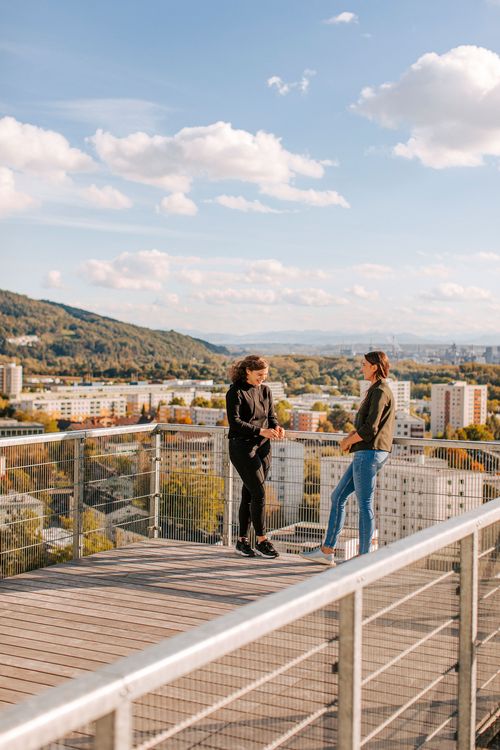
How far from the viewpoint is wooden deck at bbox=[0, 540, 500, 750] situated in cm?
171

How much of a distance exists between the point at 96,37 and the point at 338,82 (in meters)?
21.3

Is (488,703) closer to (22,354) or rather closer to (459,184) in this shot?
(459,184)

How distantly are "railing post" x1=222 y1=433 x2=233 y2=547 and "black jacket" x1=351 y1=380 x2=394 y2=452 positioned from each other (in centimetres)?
165

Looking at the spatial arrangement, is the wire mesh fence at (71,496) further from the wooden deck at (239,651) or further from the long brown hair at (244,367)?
the long brown hair at (244,367)

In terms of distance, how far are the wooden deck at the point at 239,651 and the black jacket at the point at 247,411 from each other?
1049 millimetres

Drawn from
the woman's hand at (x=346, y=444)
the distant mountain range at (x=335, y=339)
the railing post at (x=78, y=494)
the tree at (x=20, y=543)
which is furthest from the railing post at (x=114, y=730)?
the distant mountain range at (x=335, y=339)

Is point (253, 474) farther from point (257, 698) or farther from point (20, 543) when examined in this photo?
point (257, 698)

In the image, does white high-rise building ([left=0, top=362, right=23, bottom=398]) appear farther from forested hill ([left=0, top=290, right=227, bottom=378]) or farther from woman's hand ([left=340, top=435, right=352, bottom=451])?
woman's hand ([left=340, top=435, right=352, bottom=451])

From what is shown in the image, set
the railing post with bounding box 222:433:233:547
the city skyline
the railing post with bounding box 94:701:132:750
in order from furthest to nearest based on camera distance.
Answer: the city skyline → the railing post with bounding box 222:433:233:547 → the railing post with bounding box 94:701:132:750

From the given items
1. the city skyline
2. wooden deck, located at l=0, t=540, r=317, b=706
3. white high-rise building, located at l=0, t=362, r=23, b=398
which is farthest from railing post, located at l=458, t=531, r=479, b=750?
white high-rise building, located at l=0, t=362, r=23, b=398

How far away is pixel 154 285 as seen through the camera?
133250 mm

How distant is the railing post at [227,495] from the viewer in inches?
283

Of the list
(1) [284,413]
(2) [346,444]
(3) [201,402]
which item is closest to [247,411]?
(2) [346,444]

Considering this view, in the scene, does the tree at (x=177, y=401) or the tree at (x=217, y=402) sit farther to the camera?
the tree at (x=177, y=401)
